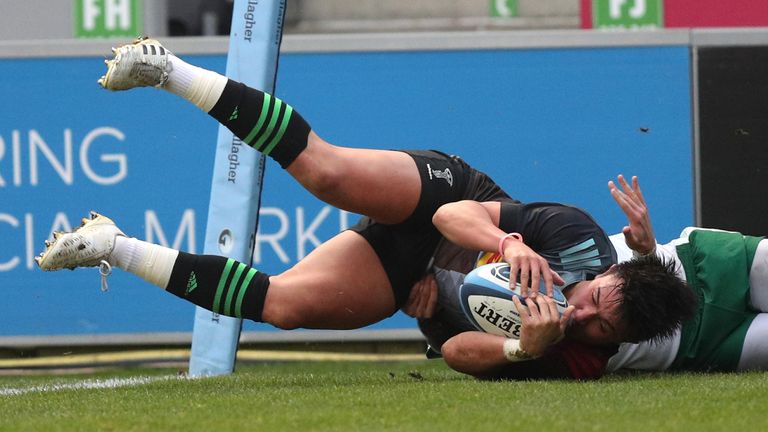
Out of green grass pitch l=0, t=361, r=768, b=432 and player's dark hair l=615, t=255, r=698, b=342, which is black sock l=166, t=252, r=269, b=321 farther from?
player's dark hair l=615, t=255, r=698, b=342

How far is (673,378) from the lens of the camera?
4.67 m

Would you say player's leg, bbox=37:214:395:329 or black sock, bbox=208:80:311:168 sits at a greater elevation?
black sock, bbox=208:80:311:168

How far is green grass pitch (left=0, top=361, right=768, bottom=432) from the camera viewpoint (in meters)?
3.54

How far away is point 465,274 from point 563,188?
2039mm

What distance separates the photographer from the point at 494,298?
14.1ft

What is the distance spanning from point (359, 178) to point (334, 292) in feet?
1.49

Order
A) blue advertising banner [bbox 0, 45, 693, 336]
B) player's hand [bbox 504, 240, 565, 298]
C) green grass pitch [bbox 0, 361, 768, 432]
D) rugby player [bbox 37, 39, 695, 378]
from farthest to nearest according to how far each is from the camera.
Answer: blue advertising banner [bbox 0, 45, 693, 336] → rugby player [bbox 37, 39, 695, 378] → player's hand [bbox 504, 240, 565, 298] → green grass pitch [bbox 0, 361, 768, 432]

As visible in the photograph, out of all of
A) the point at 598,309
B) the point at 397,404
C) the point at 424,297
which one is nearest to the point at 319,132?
the point at 424,297

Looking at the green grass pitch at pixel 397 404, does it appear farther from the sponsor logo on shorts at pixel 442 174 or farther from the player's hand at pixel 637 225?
the sponsor logo on shorts at pixel 442 174

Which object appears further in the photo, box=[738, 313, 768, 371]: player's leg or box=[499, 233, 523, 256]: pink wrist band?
box=[738, 313, 768, 371]: player's leg

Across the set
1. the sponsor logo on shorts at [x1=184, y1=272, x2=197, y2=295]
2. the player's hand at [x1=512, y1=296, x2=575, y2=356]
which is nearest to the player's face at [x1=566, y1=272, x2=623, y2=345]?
the player's hand at [x1=512, y1=296, x2=575, y2=356]

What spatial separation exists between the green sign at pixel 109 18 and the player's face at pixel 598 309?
4.19 meters

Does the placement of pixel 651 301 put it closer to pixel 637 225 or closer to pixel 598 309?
pixel 598 309

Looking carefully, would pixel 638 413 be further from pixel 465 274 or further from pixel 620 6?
pixel 620 6
